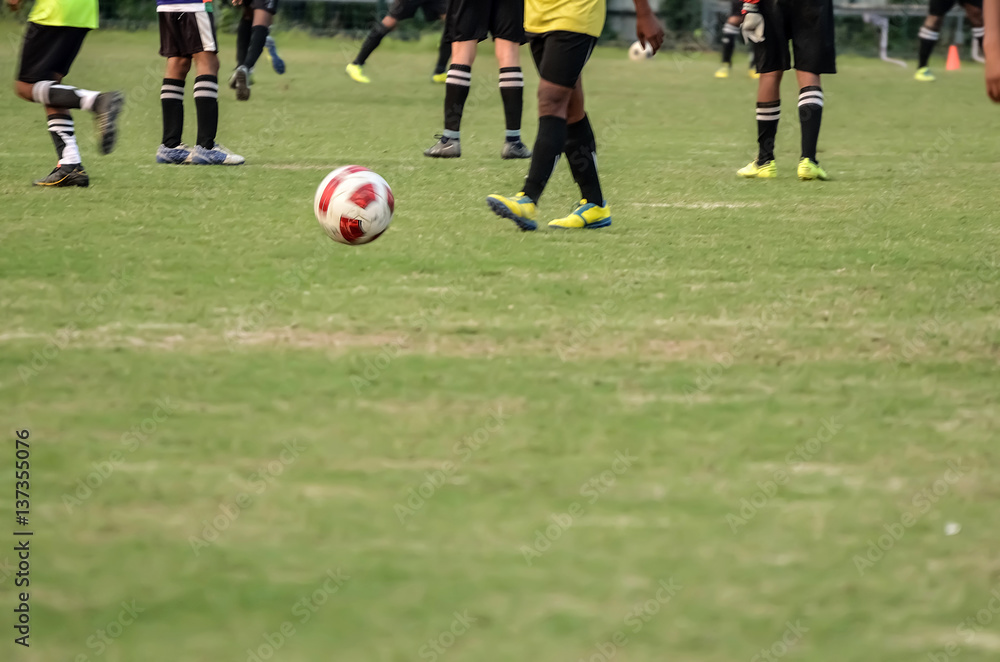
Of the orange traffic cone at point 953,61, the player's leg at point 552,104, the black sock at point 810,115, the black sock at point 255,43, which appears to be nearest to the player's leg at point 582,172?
the player's leg at point 552,104

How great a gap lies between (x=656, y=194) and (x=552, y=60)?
5.91ft

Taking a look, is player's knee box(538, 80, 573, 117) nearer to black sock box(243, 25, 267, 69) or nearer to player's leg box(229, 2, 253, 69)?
black sock box(243, 25, 267, 69)

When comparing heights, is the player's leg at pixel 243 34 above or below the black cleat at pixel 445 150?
above

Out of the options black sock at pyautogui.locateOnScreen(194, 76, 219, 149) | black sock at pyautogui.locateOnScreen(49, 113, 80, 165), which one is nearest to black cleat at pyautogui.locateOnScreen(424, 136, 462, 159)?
black sock at pyautogui.locateOnScreen(194, 76, 219, 149)

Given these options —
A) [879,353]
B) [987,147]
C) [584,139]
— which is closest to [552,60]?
[584,139]

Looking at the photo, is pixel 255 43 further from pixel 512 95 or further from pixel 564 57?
pixel 564 57

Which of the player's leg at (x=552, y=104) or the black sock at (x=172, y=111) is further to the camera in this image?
the black sock at (x=172, y=111)

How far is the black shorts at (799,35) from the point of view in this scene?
8.33 meters

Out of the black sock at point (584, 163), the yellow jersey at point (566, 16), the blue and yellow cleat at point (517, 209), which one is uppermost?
the yellow jersey at point (566, 16)

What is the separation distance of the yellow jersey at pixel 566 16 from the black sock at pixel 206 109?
3.30 m

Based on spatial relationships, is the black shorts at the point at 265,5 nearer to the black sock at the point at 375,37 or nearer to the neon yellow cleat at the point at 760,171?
the black sock at the point at 375,37

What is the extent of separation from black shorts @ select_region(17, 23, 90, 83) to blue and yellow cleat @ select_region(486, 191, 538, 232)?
3009 millimetres

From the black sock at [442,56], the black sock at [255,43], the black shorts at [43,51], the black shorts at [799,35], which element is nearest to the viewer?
the black shorts at [43,51]

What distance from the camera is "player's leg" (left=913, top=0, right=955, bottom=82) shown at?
1819cm
